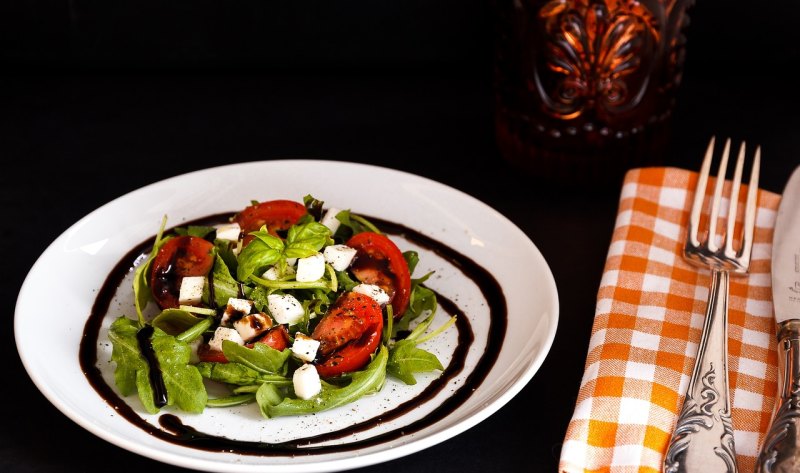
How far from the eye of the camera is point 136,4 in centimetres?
227

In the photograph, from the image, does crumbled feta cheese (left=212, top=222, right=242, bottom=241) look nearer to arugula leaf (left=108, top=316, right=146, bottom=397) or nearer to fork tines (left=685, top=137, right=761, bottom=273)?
arugula leaf (left=108, top=316, right=146, bottom=397)

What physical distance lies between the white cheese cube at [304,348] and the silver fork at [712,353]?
0.47 metres

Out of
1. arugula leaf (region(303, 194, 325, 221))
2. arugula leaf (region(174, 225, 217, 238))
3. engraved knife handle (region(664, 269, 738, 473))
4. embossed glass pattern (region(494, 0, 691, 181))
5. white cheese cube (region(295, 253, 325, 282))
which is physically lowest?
engraved knife handle (region(664, 269, 738, 473))

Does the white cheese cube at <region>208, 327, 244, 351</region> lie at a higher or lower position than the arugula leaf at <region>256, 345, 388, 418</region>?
higher

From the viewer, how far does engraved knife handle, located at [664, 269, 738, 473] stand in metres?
1.11

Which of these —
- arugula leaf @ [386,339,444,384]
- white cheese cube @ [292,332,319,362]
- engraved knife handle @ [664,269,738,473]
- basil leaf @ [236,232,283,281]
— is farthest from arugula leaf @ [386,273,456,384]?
engraved knife handle @ [664,269,738,473]

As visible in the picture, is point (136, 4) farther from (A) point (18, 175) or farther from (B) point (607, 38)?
(B) point (607, 38)

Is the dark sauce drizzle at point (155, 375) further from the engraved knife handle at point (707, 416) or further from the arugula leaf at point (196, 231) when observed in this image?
the engraved knife handle at point (707, 416)

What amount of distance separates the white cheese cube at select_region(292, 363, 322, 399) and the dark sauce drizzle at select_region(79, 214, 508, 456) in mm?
60

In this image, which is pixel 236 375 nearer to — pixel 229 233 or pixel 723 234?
pixel 229 233

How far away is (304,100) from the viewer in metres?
2.22

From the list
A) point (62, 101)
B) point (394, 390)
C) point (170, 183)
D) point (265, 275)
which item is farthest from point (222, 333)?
point (62, 101)

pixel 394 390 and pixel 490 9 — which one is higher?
pixel 490 9

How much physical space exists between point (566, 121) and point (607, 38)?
175 mm
